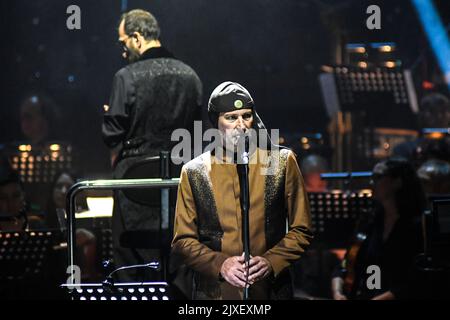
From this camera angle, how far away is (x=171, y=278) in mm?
6238

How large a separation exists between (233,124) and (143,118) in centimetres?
149

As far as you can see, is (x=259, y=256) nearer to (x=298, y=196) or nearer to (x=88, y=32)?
(x=298, y=196)

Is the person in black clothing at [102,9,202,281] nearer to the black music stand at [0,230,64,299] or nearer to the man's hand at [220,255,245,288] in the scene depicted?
the black music stand at [0,230,64,299]

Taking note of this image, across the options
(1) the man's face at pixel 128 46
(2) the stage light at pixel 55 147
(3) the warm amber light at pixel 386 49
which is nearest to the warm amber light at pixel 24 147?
(2) the stage light at pixel 55 147

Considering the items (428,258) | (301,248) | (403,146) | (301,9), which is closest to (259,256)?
(301,248)

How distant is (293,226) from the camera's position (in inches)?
189

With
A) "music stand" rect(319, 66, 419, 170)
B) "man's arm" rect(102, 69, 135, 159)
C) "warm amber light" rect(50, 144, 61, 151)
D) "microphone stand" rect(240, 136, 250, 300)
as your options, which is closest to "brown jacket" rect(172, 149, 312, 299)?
"microphone stand" rect(240, 136, 250, 300)

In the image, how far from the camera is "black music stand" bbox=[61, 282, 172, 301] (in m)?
4.65

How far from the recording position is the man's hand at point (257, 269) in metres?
4.61

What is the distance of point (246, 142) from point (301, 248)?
60cm

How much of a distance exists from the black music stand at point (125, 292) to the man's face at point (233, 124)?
79 centimetres

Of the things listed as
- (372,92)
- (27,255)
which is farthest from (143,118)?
(372,92)

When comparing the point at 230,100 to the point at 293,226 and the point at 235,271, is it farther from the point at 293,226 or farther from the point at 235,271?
the point at 235,271

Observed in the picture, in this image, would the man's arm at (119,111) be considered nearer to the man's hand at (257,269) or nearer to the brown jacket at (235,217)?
the brown jacket at (235,217)
